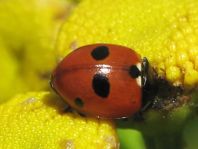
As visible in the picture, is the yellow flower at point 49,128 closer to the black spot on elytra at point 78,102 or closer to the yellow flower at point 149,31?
the black spot on elytra at point 78,102

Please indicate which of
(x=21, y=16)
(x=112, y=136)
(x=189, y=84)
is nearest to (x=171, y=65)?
(x=189, y=84)

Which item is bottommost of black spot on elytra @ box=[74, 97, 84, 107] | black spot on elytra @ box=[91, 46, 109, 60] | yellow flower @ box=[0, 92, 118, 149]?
yellow flower @ box=[0, 92, 118, 149]

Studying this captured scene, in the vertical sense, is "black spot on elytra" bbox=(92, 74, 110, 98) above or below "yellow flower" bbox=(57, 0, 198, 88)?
below

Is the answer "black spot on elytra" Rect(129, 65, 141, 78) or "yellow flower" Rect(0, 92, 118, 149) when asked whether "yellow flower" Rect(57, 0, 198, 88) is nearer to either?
"black spot on elytra" Rect(129, 65, 141, 78)

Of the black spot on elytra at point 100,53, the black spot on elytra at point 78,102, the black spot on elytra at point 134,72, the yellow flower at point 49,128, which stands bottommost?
the yellow flower at point 49,128

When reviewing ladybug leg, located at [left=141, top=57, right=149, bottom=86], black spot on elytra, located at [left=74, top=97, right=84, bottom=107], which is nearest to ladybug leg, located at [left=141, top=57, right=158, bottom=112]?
ladybug leg, located at [left=141, top=57, right=149, bottom=86]

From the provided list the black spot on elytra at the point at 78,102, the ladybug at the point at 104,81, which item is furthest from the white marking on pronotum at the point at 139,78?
the black spot on elytra at the point at 78,102
